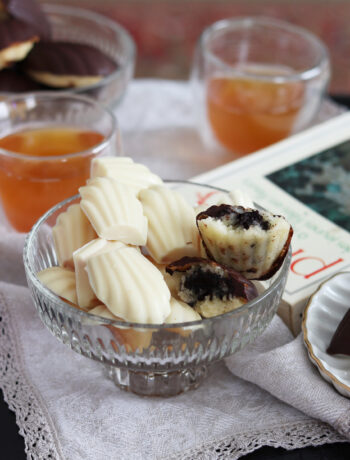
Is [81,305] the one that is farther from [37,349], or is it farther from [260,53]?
[260,53]

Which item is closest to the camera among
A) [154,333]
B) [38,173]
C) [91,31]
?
[154,333]

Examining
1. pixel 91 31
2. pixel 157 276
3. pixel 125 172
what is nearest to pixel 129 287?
pixel 157 276

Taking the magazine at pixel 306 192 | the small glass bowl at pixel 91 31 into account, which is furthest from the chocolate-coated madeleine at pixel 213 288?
the small glass bowl at pixel 91 31

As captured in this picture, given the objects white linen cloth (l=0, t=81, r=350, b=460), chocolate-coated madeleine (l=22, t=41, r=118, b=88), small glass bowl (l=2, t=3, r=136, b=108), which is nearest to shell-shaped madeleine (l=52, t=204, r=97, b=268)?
white linen cloth (l=0, t=81, r=350, b=460)

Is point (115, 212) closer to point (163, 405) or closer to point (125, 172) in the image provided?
point (125, 172)

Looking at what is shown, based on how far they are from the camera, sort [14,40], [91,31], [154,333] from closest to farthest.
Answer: [154,333] → [14,40] → [91,31]

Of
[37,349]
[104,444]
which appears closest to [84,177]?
[37,349]
